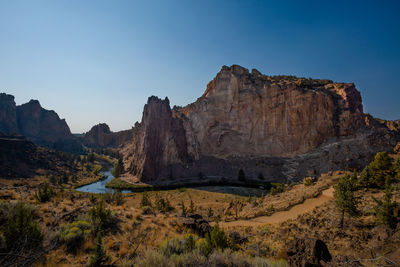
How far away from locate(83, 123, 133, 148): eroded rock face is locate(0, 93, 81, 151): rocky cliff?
31.5 ft

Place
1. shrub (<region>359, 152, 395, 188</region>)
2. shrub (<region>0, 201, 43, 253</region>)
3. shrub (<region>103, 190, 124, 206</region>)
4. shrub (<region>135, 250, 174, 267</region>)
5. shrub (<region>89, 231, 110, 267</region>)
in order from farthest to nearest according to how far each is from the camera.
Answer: shrub (<region>103, 190, 124, 206</region>) → shrub (<region>359, 152, 395, 188</region>) → shrub (<region>0, 201, 43, 253</region>) → shrub (<region>89, 231, 110, 267</region>) → shrub (<region>135, 250, 174, 267</region>)

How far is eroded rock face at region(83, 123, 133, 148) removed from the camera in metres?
116

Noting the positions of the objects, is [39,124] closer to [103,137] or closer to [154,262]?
[103,137]

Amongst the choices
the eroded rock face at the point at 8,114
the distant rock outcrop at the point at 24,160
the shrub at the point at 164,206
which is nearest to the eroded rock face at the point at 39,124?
the eroded rock face at the point at 8,114

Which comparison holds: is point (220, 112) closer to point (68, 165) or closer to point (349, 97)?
point (349, 97)

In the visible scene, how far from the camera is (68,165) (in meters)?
57.6

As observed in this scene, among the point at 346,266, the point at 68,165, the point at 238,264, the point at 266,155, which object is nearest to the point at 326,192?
the point at 346,266

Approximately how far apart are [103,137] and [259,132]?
107733mm

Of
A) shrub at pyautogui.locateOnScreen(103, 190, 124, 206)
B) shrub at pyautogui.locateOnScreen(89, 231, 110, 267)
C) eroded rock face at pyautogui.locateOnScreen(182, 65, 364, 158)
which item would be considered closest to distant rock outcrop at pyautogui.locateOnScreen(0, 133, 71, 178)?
shrub at pyautogui.locateOnScreen(103, 190, 124, 206)

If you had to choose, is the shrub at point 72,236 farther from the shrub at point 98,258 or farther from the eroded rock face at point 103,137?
the eroded rock face at point 103,137

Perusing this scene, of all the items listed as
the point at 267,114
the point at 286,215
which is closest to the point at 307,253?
the point at 286,215

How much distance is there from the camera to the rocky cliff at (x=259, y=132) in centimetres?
4062

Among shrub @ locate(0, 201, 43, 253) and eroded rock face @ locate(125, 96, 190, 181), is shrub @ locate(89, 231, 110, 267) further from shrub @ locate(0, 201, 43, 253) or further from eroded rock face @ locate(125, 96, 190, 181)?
eroded rock face @ locate(125, 96, 190, 181)

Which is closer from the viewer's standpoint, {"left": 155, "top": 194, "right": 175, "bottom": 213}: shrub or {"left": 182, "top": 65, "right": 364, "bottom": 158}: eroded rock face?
{"left": 155, "top": 194, "right": 175, "bottom": 213}: shrub
